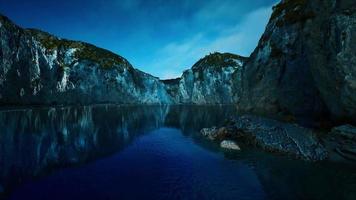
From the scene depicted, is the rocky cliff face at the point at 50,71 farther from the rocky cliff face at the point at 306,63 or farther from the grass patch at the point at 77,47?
the rocky cliff face at the point at 306,63

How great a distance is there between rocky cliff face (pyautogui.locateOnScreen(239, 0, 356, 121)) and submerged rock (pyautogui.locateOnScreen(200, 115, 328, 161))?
507 cm

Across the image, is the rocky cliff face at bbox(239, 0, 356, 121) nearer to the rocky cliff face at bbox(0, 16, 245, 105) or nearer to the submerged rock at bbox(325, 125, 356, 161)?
the submerged rock at bbox(325, 125, 356, 161)

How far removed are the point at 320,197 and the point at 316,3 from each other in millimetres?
27155

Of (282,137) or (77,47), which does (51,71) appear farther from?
(282,137)

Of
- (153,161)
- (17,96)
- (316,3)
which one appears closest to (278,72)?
(316,3)

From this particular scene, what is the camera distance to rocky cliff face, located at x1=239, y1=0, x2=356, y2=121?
27.8 meters

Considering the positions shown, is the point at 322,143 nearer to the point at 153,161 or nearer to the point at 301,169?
the point at 301,169

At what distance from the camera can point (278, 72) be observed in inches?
2197

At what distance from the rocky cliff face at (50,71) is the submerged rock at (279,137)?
88701 mm

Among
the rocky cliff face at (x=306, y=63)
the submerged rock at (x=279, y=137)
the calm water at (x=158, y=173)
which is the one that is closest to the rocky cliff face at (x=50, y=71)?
the calm water at (x=158, y=173)

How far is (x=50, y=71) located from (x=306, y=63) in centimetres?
12564

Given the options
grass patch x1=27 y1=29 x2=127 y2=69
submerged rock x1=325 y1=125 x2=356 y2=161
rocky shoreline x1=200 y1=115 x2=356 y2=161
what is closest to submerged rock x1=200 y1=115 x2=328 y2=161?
rocky shoreline x1=200 y1=115 x2=356 y2=161

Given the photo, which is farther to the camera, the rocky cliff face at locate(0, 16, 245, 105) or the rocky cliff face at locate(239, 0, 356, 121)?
the rocky cliff face at locate(0, 16, 245, 105)

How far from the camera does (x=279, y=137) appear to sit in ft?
112
